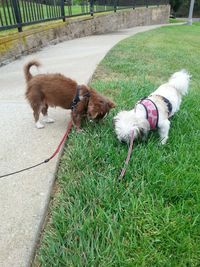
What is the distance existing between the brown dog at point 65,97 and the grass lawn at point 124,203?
0.22 metres

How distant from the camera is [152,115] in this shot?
109 inches

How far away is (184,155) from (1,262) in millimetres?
1855

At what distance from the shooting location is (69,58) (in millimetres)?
6527

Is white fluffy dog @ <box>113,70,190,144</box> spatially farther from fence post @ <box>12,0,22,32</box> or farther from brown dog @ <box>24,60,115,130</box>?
fence post @ <box>12,0,22,32</box>

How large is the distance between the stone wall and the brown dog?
3136 millimetres

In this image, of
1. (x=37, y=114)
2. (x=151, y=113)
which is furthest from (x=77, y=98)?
(x=151, y=113)

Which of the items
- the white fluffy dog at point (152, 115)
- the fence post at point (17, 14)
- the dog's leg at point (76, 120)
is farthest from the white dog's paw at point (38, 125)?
the fence post at point (17, 14)

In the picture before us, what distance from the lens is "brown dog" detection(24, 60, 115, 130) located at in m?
3.03

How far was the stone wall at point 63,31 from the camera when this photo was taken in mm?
6121

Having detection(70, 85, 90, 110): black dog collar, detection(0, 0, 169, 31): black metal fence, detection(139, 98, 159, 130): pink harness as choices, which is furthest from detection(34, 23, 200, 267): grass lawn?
detection(0, 0, 169, 31): black metal fence

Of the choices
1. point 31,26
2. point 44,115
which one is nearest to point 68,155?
point 44,115

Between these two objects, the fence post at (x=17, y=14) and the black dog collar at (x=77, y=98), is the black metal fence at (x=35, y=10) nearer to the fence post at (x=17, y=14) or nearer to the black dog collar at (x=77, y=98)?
the fence post at (x=17, y=14)

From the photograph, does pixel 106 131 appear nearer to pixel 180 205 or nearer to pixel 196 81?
pixel 180 205

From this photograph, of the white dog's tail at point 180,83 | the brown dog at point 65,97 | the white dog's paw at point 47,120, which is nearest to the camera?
the brown dog at point 65,97
